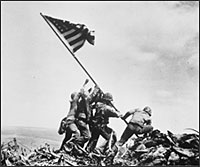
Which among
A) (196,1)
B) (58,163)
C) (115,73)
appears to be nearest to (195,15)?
(196,1)

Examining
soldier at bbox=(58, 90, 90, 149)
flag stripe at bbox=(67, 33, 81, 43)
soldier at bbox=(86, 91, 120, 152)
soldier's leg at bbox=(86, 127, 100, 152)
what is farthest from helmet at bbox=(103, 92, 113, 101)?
flag stripe at bbox=(67, 33, 81, 43)

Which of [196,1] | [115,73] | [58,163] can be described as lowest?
[58,163]

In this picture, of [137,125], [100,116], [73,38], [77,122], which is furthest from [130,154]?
[73,38]

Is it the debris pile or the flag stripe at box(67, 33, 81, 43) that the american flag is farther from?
the debris pile

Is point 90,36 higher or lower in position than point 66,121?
higher

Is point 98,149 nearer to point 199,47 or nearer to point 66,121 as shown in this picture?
point 66,121

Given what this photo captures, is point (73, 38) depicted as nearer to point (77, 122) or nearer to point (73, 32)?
point (73, 32)

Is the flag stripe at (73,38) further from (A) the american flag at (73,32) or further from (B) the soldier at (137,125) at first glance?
(B) the soldier at (137,125)
